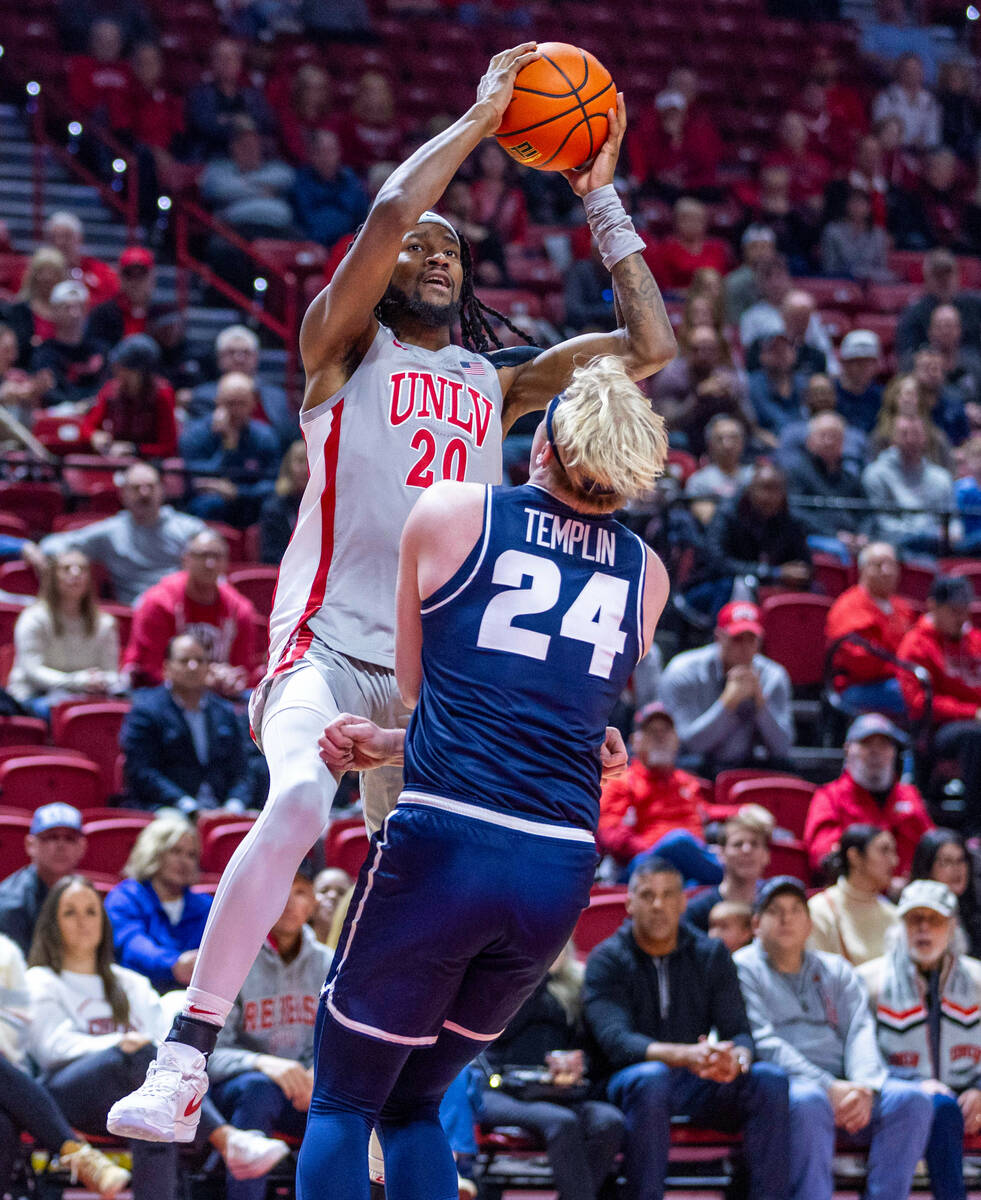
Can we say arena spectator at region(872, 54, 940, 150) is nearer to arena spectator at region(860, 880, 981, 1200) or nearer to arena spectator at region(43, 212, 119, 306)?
arena spectator at region(43, 212, 119, 306)

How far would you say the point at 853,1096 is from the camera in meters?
6.60

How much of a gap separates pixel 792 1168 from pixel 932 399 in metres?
6.88

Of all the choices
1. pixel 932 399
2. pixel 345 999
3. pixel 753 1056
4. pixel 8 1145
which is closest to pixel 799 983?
pixel 753 1056

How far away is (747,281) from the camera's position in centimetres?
1327

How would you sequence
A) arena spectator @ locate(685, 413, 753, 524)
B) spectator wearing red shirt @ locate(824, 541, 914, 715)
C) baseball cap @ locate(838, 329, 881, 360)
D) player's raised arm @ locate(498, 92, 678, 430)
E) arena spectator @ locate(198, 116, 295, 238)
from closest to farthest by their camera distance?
1. player's raised arm @ locate(498, 92, 678, 430)
2. spectator wearing red shirt @ locate(824, 541, 914, 715)
3. arena spectator @ locate(685, 413, 753, 524)
4. baseball cap @ locate(838, 329, 881, 360)
5. arena spectator @ locate(198, 116, 295, 238)

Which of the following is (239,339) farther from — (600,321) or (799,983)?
(799,983)

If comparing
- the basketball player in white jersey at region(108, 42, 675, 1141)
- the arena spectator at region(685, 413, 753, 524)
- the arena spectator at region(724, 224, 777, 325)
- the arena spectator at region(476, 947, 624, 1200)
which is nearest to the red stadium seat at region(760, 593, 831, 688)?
the arena spectator at region(685, 413, 753, 524)

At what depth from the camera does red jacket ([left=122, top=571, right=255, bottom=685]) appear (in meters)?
8.68

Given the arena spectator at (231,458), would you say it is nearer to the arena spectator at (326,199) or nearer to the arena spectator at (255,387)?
the arena spectator at (255,387)

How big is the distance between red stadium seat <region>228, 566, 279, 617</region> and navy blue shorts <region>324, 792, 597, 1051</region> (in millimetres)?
6042

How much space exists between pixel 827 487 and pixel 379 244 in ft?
24.8

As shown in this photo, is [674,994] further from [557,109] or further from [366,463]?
[557,109]

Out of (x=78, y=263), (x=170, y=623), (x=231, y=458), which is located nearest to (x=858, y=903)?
(x=170, y=623)

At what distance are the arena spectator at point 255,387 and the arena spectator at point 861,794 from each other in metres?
3.95
